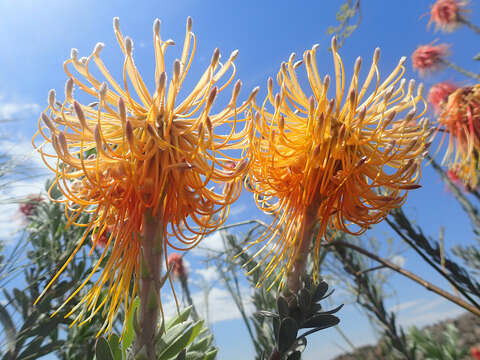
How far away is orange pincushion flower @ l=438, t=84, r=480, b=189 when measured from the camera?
2.37 meters

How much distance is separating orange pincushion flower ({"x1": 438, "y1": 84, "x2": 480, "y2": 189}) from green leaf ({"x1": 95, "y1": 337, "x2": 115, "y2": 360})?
250 centimetres

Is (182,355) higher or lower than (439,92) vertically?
lower

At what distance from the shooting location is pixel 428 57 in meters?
3.66

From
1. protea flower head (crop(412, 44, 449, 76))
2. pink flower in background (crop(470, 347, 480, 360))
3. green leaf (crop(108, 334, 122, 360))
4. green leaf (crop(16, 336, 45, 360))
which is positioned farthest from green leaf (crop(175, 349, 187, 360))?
pink flower in background (crop(470, 347, 480, 360))

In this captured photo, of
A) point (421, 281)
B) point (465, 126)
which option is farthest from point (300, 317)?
point (465, 126)

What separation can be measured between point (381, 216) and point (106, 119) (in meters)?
0.79

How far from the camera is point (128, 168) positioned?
0.75 metres

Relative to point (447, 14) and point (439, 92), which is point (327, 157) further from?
Result: point (447, 14)

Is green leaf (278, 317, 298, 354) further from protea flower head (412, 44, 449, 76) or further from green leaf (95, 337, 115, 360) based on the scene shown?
protea flower head (412, 44, 449, 76)

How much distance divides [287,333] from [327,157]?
449 mm

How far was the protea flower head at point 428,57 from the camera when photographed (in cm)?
358

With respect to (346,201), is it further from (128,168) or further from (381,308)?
(381,308)

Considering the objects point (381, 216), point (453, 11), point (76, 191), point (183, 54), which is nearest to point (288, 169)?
point (381, 216)

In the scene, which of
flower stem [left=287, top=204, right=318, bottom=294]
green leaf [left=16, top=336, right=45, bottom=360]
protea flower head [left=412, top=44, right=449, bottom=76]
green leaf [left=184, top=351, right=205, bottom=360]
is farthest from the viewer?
protea flower head [left=412, top=44, right=449, bottom=76]
